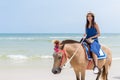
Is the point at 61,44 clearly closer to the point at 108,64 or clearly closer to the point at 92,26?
the point at 92,26

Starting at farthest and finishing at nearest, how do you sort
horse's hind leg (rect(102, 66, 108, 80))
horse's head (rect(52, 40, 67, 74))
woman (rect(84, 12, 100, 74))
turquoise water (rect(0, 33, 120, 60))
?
turquoise water (rect(0, 33, 120, 60)), horse's hind leg (rect(102, 66, 108, 80)), woman (rect(84, 12, 100, 74)), horse's head (rect(52, 40, 67, 74))

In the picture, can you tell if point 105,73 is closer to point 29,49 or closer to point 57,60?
point 57,60

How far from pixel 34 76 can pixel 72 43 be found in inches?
170

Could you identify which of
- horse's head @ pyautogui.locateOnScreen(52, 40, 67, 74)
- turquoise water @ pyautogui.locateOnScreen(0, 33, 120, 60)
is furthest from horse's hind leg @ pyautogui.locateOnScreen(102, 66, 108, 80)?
turquoise water @ pyautogui.locateOnScreen(0, 33, 120, 60)

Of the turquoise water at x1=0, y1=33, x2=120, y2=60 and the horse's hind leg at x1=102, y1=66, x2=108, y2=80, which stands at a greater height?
the horse's hind leg at x1=102, y1=66, x2=108, y2=80

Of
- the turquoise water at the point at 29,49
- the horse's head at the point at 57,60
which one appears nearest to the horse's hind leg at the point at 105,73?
the horse's head at the point at 57,60

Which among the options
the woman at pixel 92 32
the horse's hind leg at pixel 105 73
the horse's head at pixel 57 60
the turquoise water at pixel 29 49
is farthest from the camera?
the turquoise water at pixel 29 49

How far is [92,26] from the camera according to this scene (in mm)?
6855

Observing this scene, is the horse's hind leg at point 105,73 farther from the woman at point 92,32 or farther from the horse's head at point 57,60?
the horse's head at point 57,60

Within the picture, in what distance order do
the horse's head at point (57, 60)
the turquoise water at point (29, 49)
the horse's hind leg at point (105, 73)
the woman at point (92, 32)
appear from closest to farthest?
the horse's head at point (57, 60) → the woman at point (92, 32) → the horse's hind leg at point (105, 73) → the turquoise water at point (29, 49)

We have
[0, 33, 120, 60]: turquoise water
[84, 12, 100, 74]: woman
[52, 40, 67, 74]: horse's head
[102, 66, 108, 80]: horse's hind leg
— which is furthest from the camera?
[0, 33, 120, 60]: turquoise water

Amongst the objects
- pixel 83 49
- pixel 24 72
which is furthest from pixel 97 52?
pixel 24 72

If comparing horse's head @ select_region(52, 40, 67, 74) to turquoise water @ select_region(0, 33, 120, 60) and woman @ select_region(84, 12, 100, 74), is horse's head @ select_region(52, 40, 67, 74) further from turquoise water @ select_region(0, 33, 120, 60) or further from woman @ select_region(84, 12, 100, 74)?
turquoise water @ select_region(0, 33, 120, 60)

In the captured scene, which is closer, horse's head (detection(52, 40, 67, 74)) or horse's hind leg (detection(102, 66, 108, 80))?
horse's head (detection(52, 40, 67, 74))
